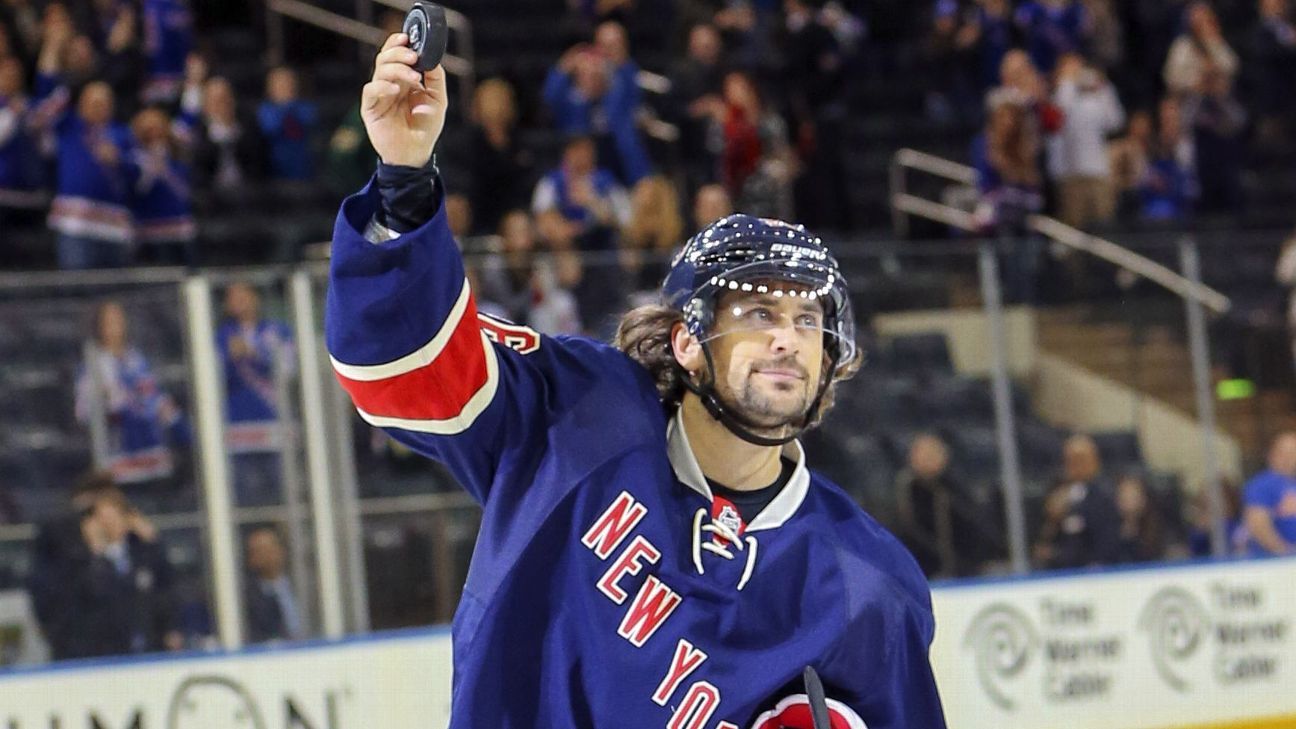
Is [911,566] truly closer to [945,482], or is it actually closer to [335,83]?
[945,482]

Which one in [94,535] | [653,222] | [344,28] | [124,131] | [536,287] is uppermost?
[344,28]

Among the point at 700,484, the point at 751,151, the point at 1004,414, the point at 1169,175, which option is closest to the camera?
the point at 700,484

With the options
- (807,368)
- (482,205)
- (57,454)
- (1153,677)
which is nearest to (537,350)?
(807,368)

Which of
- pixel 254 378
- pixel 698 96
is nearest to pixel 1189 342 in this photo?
pixel 698 96

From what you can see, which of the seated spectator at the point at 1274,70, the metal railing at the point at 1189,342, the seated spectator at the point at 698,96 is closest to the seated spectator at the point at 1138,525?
the metal railing at the point at 1189,342

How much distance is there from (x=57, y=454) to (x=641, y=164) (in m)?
3.37

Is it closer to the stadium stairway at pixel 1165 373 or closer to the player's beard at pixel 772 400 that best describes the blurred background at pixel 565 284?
the stadium stairway at pixel 1165 373

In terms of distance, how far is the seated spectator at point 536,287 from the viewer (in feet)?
18.1

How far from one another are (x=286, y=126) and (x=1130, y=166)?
12.6 feet

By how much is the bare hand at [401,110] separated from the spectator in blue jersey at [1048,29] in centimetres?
806

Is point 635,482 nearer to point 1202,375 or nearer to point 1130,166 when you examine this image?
point 1202,375

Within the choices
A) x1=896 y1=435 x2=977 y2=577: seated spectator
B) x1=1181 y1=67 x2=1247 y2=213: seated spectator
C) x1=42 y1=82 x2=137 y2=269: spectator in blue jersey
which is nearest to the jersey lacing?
x1=896 y1=435 x2=977 y2=577: seated spectator

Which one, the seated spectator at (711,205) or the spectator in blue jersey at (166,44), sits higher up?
the spectator in blue jersey at (166,44)

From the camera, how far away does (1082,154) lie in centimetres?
877
